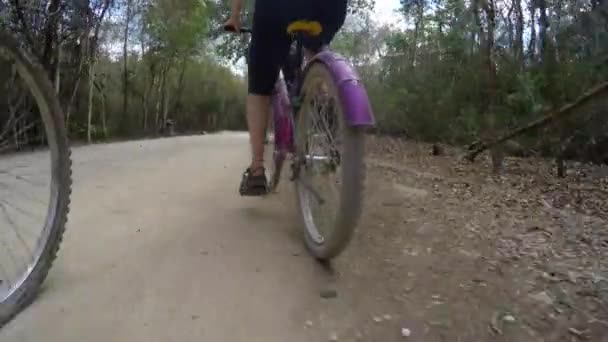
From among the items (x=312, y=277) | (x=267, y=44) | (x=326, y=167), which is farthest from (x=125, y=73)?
(x=312, y=277)

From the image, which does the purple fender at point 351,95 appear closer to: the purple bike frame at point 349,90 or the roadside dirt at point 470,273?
the purple bike frame at point 349,90

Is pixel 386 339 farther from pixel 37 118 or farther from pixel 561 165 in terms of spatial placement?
pixel 561 165

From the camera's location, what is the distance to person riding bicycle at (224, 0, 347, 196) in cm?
238

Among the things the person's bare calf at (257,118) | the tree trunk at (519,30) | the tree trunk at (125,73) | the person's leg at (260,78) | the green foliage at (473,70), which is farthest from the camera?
the tree trunk at (125,73)

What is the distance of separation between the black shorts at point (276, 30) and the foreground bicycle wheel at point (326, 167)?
0.90 ft

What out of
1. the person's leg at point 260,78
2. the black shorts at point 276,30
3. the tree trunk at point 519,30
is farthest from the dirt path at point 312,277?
the tree trunk at point 519,30

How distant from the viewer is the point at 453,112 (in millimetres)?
10500

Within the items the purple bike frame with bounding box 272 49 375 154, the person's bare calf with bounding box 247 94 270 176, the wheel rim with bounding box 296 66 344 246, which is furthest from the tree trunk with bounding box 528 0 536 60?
the purple bike frame with bounding box 272 49 375 154

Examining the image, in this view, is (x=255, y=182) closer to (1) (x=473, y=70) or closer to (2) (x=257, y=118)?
(2) (x=257, y=118)

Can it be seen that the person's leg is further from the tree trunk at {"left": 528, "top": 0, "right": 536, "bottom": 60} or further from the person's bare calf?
the tree trunk at {"left": 528, "top": 0, "right": 536, "bottom": 60}

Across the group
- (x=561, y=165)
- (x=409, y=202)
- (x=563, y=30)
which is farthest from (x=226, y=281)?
(x=563, y=30)

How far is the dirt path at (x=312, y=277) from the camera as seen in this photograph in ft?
5.21

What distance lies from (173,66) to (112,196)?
19930mm

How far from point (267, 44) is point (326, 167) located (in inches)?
29.2
